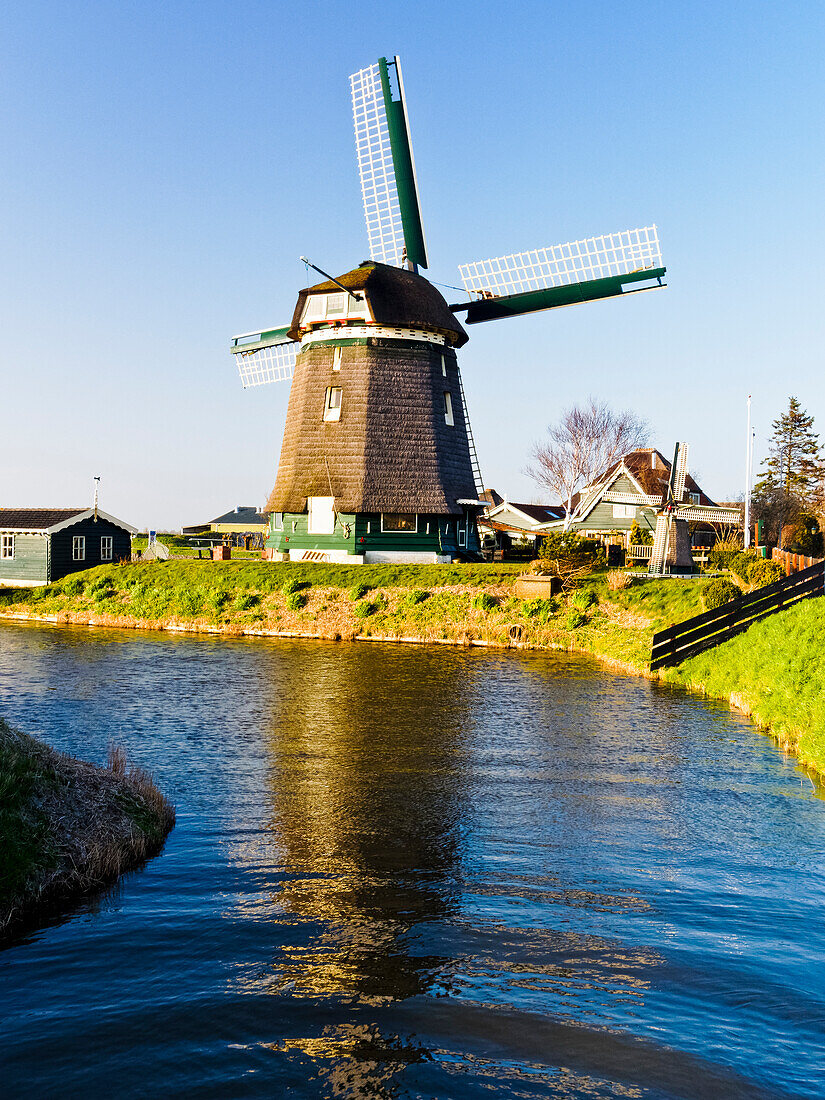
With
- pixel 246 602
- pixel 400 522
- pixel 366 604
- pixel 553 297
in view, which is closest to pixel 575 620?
pixel 366 604

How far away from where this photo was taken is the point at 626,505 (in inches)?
2056

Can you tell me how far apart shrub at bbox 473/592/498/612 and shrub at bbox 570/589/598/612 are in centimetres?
314

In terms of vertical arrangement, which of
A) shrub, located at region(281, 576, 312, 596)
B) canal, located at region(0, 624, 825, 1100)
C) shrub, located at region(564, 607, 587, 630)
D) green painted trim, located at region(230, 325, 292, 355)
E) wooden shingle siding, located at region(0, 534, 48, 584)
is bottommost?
canal, located at region(0, 624, 825, 1100)

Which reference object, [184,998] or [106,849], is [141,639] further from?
[184,998]

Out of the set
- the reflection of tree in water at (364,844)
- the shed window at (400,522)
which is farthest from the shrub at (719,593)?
the shed window at (400,522)

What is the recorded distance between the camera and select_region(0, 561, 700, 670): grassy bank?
3297 cm

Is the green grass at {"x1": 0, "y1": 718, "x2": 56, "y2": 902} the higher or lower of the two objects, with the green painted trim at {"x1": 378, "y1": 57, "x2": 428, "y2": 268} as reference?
lower

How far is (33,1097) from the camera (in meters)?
6.21

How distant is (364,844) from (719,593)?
19.8 metres

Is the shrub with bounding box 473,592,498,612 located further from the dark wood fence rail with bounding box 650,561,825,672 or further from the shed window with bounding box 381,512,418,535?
the dark wood fence rail with bounding box 650,561,825,672

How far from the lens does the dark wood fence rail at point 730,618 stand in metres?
25.1

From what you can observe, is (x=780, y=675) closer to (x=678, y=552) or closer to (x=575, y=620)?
(x=575, y=620)

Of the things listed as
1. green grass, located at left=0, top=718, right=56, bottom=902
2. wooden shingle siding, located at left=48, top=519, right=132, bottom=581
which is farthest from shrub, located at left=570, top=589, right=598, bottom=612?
wooden shingle siding, located at left=48, top=519, right=132, bottom=581

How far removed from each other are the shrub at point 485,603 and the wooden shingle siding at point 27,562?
25.4 meters
